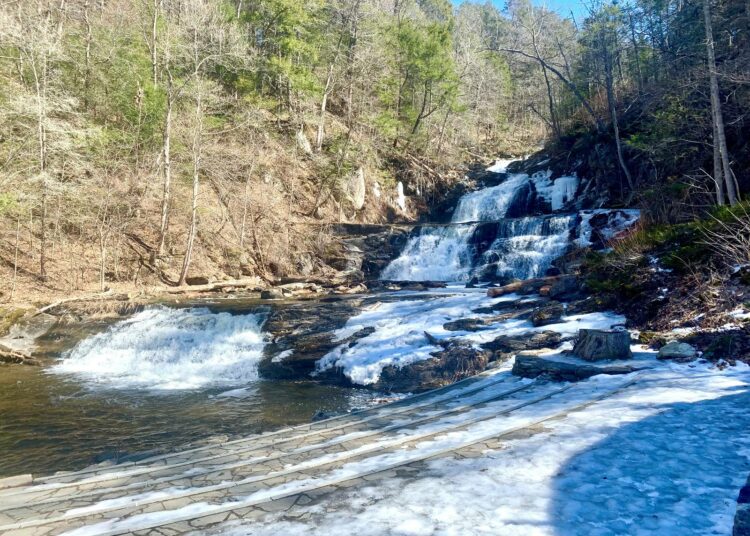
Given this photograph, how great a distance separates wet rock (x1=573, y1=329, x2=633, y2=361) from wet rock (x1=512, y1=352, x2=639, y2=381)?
207mm

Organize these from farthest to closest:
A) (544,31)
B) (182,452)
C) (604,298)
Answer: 1. (544,31)
2. (604,298)
3. (182,452)

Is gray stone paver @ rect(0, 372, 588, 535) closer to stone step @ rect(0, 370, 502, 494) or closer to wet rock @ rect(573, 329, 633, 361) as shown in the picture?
stone step @ rect(0, 370, 502, 494)

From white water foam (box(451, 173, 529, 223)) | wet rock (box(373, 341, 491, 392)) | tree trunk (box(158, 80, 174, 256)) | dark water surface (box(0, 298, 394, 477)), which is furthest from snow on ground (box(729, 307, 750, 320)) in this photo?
white water foam (box(451, 173, 529, 223))

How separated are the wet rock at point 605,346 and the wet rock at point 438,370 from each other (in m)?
2.05

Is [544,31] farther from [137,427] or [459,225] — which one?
[137,427]

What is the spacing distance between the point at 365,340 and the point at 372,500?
26.7ft

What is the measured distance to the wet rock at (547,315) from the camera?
9.83 meters

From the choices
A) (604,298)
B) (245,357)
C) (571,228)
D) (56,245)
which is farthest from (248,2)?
(604,298)

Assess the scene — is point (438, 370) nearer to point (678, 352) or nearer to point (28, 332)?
point (678, 352)

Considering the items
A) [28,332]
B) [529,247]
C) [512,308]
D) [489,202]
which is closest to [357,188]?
[489,202]

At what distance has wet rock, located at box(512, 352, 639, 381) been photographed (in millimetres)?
6336

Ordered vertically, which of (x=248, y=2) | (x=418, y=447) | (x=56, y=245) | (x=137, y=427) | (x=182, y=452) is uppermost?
(x=248, y=2)

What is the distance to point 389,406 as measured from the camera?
249 inches

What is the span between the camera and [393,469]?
379cm
